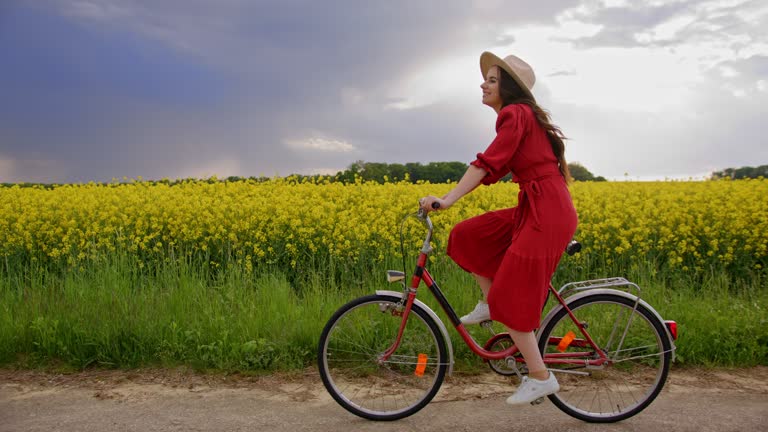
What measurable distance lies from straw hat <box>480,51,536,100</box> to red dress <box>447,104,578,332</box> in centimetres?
13

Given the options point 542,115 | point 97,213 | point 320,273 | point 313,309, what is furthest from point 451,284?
point 97,213

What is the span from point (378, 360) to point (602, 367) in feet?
4.34

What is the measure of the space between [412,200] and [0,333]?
522 cm

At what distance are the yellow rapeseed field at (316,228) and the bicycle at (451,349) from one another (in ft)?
8.53

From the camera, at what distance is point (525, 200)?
3.26 metres

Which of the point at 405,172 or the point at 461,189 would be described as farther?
the point at 405,172

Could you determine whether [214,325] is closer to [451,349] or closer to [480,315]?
[451,349]

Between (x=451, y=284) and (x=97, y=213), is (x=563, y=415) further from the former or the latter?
Result: (x=97, y=213)

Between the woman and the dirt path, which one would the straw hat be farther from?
the dirt path

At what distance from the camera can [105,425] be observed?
3541 millimetres

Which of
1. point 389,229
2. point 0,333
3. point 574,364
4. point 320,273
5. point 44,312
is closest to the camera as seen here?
point 574,364

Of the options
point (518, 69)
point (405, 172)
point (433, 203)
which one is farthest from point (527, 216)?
point (405, 172)

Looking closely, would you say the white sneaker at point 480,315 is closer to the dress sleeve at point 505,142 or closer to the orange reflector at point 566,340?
the orange reflector at point 566,340

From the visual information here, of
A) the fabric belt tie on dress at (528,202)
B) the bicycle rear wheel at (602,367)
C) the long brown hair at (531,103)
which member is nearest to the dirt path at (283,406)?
the bicycle rear wheel at (602,367)
